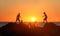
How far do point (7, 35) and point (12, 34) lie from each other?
388 mm

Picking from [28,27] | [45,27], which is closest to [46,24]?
[45,27]

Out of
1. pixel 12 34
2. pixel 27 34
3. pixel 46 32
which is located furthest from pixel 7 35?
pixel 46 32

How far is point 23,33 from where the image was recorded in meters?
16.6

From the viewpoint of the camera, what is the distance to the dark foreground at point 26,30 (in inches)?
656

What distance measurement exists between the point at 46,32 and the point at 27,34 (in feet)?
4.95

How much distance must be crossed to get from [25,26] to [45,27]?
62.2 inches

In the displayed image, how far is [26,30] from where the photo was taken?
→ 1669 centimetres

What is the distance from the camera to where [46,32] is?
1691 centimetres

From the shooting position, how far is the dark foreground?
1667 cm

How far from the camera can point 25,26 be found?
16875 mm

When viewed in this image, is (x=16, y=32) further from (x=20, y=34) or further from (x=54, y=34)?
(x=54, y=34)

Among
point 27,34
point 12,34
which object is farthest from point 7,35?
point 27,34

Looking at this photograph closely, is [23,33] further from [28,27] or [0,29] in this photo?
[0,29]

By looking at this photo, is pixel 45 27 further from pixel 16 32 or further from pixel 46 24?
pixel 16 32
